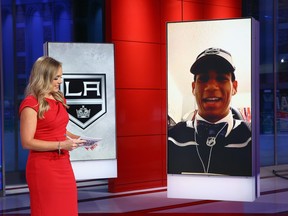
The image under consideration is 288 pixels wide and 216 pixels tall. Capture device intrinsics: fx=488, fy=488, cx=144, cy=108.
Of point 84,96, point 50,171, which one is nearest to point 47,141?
point 50,171

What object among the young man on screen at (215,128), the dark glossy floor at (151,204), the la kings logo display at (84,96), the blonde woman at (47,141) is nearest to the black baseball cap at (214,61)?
the young man on screen at (215,128)

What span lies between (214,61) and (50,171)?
2705 millimetres

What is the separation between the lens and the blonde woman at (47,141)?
2354 millimetres

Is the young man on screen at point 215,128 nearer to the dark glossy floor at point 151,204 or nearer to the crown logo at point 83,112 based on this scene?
the dark glossy floor at point 151,204

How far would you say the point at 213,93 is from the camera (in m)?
4.74

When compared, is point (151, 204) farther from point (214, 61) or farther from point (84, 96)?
point (214, 61)

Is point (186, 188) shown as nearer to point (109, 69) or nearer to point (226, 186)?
point (226, 186)

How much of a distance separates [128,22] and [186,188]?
2559 mm

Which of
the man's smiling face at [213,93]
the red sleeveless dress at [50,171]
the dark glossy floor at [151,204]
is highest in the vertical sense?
the man's smiling face at [213,93]

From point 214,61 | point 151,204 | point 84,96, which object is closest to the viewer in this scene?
point 214,61

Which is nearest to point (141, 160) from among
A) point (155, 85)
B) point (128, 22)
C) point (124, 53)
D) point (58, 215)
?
point (155, 85)

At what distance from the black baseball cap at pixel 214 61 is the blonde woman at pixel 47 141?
2524mm

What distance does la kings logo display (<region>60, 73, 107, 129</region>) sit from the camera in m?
5.43

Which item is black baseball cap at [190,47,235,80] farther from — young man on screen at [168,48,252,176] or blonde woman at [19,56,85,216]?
blonde woman at [19,56,85,216]
